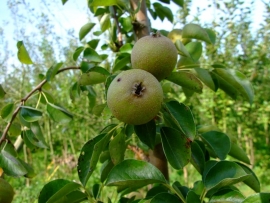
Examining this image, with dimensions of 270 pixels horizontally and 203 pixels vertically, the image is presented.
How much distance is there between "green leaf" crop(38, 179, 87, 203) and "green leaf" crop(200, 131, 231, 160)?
325mm

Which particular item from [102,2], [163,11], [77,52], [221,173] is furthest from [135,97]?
[163,11]

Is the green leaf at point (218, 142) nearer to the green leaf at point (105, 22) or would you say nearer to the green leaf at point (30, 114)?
the green leaf at point (30, 114)

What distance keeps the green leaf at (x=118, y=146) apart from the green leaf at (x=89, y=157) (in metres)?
0.02

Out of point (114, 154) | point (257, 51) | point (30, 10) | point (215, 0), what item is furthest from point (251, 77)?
point (114, 154)

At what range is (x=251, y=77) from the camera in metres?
3.64

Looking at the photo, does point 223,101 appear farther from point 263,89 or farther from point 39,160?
point 39,160

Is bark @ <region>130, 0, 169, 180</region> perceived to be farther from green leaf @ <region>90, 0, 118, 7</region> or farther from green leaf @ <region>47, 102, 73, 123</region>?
green leaf @ <region>47, 102, 73, 123</region>

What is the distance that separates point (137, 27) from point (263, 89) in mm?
3255

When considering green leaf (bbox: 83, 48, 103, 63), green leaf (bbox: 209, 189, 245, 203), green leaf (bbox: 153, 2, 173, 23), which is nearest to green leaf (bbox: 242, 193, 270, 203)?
green leaf (bbox: 209, 189, 245, 203)

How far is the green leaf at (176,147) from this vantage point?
735 mm

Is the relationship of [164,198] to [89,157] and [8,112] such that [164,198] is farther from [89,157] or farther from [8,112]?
[8,112]

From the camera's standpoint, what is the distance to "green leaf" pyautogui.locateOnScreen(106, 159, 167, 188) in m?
0.67

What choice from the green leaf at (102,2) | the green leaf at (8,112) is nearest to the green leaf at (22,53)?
the green leaf at (8,112)

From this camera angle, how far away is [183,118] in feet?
2.42
